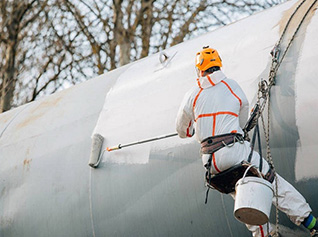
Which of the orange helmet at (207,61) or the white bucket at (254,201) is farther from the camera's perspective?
the orange helmet at (207,61)

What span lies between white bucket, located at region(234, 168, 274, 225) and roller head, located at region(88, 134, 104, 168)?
86.6 inches

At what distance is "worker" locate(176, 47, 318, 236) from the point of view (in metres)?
4.66

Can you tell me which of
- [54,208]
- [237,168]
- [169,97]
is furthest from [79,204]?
[237,168]

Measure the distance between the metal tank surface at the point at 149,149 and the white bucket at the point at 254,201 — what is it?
530 mm

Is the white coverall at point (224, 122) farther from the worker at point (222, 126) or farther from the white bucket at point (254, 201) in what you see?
the white bucket at point (254, 201)

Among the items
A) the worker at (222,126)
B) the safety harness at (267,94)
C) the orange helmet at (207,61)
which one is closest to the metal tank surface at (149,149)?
the safety harness at (267,94)

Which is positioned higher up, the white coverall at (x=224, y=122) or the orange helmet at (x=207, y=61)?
the orange helmet at (x=207, y=61)

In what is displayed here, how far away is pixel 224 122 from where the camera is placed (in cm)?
484

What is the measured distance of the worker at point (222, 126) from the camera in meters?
4.66

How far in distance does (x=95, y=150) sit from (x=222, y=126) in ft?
6.46

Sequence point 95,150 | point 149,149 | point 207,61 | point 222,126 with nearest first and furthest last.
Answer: point 222,126, point 207,61, point 149,149, point 95,150

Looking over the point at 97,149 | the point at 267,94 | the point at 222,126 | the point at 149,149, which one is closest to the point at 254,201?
the point at 222,126

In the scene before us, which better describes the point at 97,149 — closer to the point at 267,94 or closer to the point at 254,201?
the point at 267,94

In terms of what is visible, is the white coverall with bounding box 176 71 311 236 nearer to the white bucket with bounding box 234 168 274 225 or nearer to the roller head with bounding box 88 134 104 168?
the white bucket with bounding box 234 168 274 225
